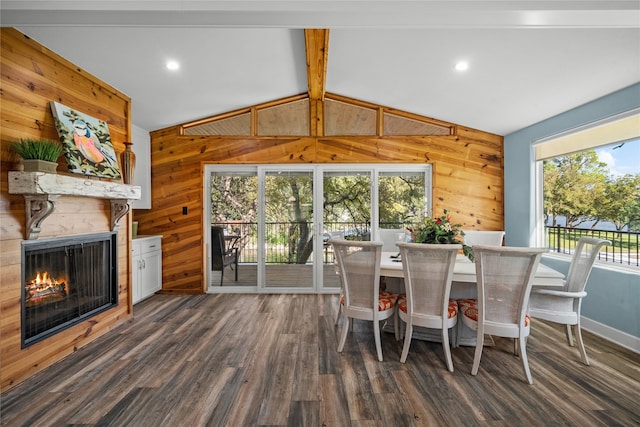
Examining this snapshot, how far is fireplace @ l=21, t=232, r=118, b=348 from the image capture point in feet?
7.82

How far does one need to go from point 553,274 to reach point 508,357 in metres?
0.82

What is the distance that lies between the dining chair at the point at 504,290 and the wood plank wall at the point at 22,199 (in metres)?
3.39

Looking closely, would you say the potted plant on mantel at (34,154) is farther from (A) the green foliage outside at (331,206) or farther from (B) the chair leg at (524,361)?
(B) the chair leg at (524,361)

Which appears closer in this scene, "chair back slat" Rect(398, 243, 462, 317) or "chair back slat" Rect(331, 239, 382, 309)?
"chair back slat" Rect(398, 243, 462, 317)

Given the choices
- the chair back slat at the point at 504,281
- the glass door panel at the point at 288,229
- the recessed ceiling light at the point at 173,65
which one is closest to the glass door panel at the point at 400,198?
the glass door panel at the point at 288,229

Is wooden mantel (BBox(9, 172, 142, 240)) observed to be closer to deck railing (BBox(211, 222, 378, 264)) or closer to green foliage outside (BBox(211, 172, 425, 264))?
deck railing (BBox(211, 222, 378, 264))

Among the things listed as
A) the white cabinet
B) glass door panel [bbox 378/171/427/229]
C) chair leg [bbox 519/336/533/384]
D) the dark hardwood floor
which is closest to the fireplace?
the dark hardwood floor

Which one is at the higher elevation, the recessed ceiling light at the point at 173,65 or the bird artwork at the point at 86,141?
the recessed ceiling light at the point at 173,65

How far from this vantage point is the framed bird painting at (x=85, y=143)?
2627 mm

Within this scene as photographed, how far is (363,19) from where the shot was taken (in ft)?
6.00

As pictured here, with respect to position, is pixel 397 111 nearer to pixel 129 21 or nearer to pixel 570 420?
pixel 129 21

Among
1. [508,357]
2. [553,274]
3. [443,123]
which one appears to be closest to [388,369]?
[508,357]

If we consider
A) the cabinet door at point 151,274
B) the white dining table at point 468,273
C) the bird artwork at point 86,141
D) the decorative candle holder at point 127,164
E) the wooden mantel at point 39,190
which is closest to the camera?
the wooden mantel at point 39,190

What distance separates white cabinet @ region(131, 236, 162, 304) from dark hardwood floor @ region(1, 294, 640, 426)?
1.01 meters
